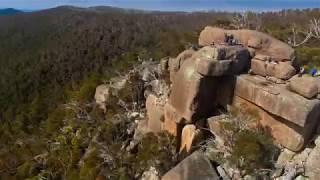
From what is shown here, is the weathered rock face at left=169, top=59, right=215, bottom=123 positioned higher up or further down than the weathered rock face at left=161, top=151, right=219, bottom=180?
higher up

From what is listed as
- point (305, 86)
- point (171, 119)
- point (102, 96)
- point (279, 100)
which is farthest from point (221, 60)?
point (102, 96)

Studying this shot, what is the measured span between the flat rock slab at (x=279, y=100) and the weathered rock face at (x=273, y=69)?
1.34ft

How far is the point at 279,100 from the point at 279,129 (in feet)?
3.76

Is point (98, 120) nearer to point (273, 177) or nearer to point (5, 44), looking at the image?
point (273, 177)

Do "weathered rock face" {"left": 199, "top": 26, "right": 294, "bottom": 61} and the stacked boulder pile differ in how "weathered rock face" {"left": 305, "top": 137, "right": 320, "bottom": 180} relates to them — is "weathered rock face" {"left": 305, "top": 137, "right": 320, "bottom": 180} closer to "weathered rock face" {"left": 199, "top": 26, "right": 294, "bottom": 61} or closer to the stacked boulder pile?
the stacked boulder pile

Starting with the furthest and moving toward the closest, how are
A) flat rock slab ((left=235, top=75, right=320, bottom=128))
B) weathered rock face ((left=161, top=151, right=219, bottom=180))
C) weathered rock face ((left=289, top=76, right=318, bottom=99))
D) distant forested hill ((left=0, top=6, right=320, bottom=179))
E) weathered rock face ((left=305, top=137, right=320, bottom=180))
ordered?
1. distant forested hill ((left=0, top=6, right=320, bottom=179))
2. weathered rock face ((left=161, top=151, right=219, bottom=180))
3. weathered rock face ((left=289, top=76, right=318, bottom=99))
4. flat rock slab ((left=235, top=75, right=320, bottom=128))
5. weathered rock face ((left=305, top=137, right=320, bottom=180))

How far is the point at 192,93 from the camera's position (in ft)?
49.5

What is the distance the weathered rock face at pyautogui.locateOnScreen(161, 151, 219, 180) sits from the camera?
44.0 ft

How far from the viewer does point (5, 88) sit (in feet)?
266

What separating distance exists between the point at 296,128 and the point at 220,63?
362cm

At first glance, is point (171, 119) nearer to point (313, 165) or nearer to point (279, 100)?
point (279, 100)

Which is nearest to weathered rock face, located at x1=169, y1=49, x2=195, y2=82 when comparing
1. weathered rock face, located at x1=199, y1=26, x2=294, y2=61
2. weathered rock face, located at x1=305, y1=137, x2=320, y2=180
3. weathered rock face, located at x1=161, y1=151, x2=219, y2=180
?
weathered rock face, located at x1=199, y1=26, x2=294, y2=61

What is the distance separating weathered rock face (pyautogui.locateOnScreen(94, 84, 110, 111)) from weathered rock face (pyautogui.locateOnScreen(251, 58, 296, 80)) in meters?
11.4

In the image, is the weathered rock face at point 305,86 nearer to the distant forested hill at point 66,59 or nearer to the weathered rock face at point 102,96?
the distant forested hill at point 66,59
